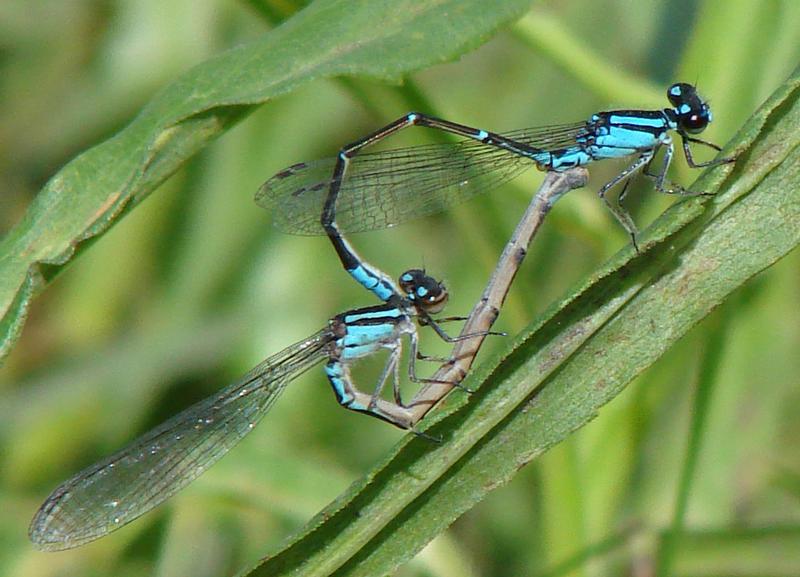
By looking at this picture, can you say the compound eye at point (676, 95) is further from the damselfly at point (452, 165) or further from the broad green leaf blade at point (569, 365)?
the broad green leaf blade at point (569, 365)

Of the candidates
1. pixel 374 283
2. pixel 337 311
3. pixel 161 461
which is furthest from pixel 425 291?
pixel 337 311

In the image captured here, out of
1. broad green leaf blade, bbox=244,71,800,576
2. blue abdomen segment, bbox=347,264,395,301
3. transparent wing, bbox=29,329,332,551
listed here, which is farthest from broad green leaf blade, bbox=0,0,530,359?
blue abdomen segment, bbox=347,264,395,301

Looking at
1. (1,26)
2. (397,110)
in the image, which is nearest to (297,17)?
(397,110)

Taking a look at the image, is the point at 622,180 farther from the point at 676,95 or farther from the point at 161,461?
the point at 161,461

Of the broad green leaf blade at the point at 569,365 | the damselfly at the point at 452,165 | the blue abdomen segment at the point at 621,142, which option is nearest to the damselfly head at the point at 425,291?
the damselfly at the point at 452,165

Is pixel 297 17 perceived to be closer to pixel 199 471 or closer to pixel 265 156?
Answer: pixel 199 471

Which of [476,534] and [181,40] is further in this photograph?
[181,40]

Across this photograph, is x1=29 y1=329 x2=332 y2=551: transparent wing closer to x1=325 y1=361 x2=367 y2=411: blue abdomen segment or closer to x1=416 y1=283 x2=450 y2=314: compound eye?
x1=325 y1=361 x2=367 y2=411: blue abdomen segment
